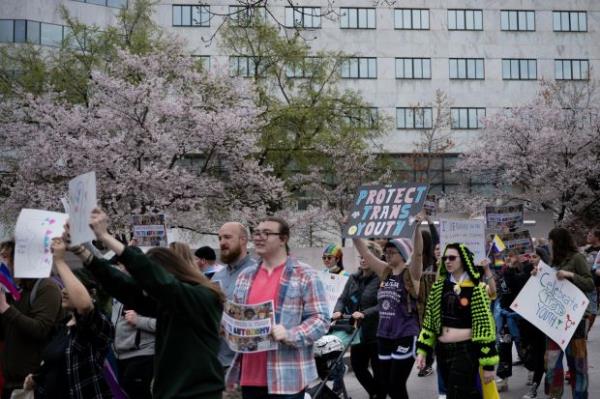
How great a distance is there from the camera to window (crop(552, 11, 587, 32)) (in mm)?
56500

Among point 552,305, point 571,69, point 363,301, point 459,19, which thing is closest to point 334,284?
point 363,301

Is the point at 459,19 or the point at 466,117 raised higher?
the point at 459,19

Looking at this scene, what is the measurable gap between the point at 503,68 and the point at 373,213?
50.5m

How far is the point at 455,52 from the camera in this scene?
183 feet

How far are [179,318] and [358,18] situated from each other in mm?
51299

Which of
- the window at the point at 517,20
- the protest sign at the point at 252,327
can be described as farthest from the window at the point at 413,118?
the protest sign at the point at 252,327

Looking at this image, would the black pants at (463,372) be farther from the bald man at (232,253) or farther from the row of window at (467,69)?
the row of window at (467,69)

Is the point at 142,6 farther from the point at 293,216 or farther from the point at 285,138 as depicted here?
the point at 293,216

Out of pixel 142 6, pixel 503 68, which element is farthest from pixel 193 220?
pixel 503 68

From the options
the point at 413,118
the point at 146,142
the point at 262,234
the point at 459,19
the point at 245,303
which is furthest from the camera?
the point at 459,19

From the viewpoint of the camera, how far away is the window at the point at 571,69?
56281 millimetres

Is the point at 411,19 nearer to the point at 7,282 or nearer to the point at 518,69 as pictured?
the point at 518,69

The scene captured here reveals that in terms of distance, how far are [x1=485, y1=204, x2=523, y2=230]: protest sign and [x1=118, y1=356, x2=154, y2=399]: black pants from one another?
5.62 meters

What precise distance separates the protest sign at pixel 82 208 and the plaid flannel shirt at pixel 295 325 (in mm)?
1708
